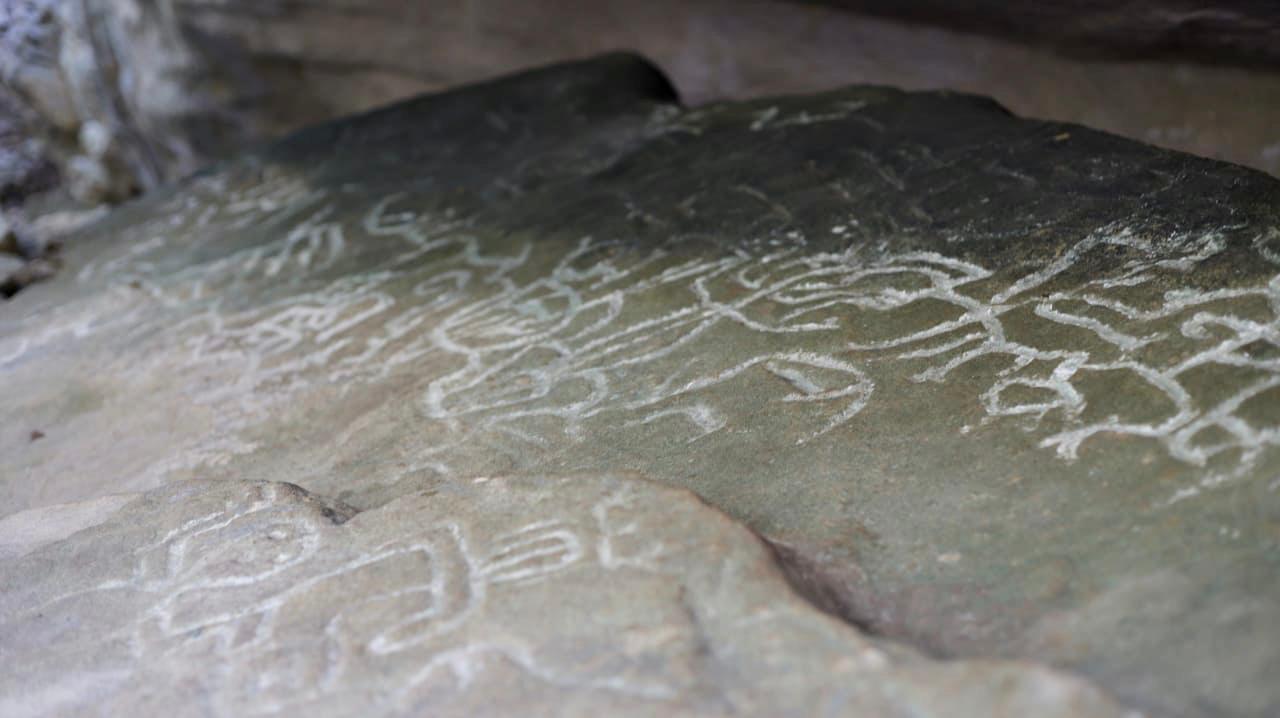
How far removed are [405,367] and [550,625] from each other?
1.52m

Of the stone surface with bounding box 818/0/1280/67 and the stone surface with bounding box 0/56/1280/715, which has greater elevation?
the stone surface with bounding box 818/0/1280/67

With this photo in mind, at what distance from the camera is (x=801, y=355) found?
254 cm

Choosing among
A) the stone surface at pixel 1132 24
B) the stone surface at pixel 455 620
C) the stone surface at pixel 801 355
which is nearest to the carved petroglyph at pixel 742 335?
the stone surface at pixel 801 355

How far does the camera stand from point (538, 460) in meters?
2.41

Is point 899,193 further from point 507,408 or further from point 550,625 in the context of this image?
point 550,625

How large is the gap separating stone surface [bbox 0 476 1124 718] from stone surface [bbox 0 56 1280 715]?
0.18 meters

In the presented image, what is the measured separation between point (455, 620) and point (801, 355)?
1.11 m

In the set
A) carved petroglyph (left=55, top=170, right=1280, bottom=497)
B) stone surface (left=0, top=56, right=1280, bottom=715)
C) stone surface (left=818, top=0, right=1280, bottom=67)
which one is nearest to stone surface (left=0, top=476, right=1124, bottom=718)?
stone surface (left=0, top=56, right=1280, bottom=715)

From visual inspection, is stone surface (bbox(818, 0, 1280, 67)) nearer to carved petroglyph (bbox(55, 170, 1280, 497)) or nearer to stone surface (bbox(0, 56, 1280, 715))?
stone surface (bbox(0, 56, 1280, 715))

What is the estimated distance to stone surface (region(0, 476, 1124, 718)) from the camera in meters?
1.48

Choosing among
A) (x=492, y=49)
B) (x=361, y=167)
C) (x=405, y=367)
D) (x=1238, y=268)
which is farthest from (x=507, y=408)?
(x=492, y=49)

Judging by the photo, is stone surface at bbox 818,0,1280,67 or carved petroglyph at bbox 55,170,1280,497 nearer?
carved petroglyph at bbox 55,170,1280,497

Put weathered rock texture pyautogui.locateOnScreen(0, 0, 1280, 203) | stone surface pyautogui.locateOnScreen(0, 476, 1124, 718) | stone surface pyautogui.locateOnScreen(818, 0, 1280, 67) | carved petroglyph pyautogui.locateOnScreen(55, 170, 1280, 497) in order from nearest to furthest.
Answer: stone surface pyautogui.locateOnScreen(0, 476, 1124, 718) → carved petroglyph pyautogui.locateOnScreen(55, 170, 1280, 497) → stone surface pyautogui.locateOnScreen(818, 0, 1280, 67) → weathered rock texture pyautogui.locateOnScreen(0, 0, 1280, 203)

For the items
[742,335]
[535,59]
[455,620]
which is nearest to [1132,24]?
[742,335]
